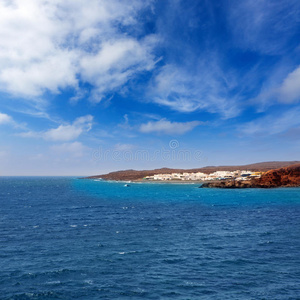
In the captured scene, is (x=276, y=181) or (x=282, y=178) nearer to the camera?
(x=276, y=181)

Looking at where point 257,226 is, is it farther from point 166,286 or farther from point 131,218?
point 166,286

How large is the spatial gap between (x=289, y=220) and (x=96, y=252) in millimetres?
39841

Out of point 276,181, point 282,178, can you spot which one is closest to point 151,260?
point 276,181

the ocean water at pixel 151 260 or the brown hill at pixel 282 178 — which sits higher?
the brown hill at pixel 282 178

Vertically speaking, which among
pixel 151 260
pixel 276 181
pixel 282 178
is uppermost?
pixel 282 178

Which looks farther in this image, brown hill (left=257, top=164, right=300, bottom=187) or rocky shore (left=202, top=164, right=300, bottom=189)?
brown hill (left=257, top=164, right=300, bottom=187)

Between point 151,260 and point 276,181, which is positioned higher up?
point 276,181

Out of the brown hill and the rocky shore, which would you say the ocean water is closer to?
the rocky shore

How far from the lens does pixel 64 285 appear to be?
Answer: 2122cm

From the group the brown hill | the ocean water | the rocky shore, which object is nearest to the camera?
the ocean water

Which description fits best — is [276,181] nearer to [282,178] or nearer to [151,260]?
[282,178]

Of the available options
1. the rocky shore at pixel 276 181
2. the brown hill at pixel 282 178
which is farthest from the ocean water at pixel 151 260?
the brown hill at pixel 282 178

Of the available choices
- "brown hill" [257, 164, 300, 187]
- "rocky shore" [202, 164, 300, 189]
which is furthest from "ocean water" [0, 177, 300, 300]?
"brown hill" [257, 164, 300, 187]

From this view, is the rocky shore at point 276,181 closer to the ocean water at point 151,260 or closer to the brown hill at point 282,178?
the brown hill at point 282,178
